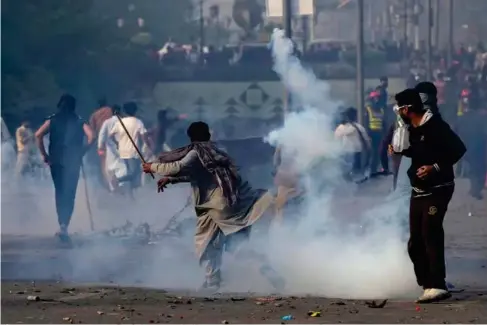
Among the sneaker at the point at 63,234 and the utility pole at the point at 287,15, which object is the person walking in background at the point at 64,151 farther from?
the utility pole at the point at 287,15

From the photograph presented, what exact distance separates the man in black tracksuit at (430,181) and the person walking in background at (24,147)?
625 cm

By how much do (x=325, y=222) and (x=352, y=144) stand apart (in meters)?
0.93

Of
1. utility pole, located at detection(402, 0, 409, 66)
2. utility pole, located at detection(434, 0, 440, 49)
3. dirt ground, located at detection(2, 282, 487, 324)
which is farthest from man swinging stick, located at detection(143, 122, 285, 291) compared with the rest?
utility pole, located at detection(434, 0, 440, 49)

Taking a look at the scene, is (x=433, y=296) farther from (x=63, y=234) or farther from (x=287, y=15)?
(x=63, y=234)

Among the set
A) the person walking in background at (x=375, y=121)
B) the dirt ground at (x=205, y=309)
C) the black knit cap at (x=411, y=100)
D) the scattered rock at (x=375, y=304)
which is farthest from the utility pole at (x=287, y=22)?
the scattered rock at (x=375, y=304)

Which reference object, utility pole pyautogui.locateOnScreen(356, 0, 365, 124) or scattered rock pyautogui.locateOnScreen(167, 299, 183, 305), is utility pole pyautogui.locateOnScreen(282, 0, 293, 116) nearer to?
utility pole pyautogui.locateOnScreen(356, 0, 365, 124)

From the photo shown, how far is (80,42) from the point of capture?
15773 millimetres

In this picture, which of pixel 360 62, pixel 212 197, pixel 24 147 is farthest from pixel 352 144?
pixel 24 147

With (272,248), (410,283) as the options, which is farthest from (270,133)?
(410,283)

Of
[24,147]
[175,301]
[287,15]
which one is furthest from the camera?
[24,147]

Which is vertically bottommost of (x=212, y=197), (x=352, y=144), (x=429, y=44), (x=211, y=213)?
(x=211, y=213)

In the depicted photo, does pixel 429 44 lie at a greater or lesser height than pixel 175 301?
greater

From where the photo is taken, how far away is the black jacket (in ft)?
36.7

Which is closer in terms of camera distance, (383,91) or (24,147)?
(383,91)
